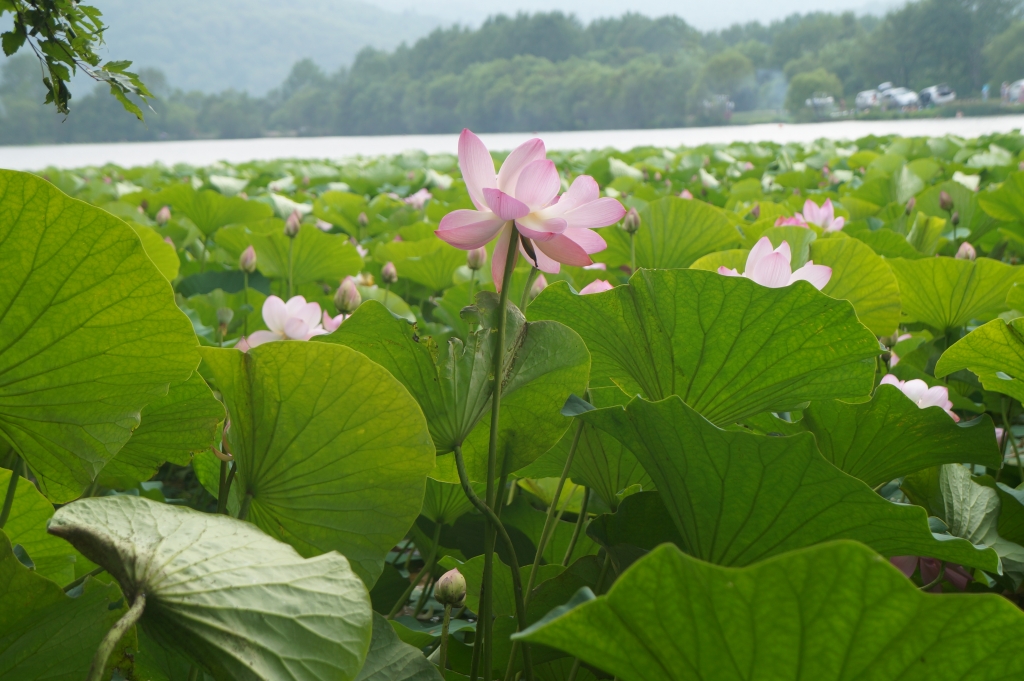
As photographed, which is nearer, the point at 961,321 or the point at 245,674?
the point at 245,674

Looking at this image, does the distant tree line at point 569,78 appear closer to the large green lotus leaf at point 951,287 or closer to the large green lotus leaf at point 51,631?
the large green lotus leaf at point 951,287

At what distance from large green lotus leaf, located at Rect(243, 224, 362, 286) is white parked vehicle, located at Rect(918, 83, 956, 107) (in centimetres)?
3141

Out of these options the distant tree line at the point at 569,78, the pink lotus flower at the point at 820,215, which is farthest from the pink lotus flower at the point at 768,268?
the distant tree line at the point at 569,78

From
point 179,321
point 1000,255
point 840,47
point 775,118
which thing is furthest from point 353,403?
point 840,47

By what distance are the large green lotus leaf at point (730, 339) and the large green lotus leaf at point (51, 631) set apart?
334mm

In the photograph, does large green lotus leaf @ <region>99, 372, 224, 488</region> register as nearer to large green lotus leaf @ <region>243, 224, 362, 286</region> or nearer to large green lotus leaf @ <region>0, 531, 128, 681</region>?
large green lotus leaf @ <region>0, 531, 128, 681</region>

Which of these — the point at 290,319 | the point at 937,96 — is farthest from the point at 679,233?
the point at 937,96

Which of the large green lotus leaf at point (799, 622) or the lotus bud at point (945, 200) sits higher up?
the lotus bud at point (945, 200)

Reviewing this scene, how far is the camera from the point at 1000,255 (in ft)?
5.79

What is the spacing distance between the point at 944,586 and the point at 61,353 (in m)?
0.62

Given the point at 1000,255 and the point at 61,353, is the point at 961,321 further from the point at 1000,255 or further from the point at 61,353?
the point at 61,353

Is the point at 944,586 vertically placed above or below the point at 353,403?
below

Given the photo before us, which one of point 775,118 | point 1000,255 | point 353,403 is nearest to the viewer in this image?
point 353,403

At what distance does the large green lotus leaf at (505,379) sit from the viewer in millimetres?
498
